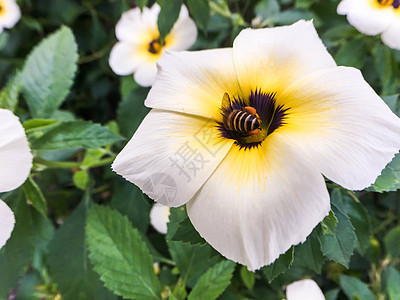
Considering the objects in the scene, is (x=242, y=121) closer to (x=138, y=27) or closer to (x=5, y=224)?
(x=5, y=224)

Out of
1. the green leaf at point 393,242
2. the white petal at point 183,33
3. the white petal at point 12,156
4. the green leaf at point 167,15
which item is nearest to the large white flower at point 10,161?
the white petal at point 12,156

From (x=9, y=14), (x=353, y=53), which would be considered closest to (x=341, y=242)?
(x=353, y=53)

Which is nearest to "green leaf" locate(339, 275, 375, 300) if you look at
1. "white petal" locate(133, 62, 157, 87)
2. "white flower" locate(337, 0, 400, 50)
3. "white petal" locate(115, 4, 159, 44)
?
"white flower" locate(337, 0, 400, 50)

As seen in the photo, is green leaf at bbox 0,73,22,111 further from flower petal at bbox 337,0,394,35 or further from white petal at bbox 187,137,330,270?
flower petal at bbox 337,0,394,35

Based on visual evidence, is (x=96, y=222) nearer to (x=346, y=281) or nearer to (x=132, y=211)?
(x=132, y=211)

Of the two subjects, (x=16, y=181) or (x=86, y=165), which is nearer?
(x=16, y=181)

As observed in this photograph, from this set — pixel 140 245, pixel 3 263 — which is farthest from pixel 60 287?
pixel 140 245
